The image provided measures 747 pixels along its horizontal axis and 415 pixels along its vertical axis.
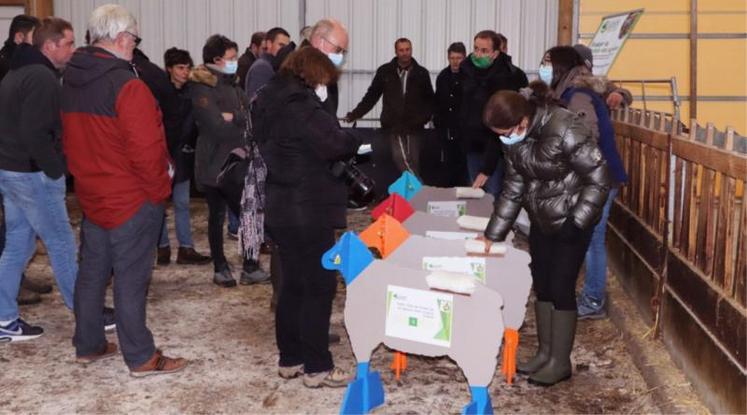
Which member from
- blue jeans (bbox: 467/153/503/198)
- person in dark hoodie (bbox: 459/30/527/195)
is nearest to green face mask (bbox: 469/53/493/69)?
person in dark hoodie (bbox: 459/30/527/195)

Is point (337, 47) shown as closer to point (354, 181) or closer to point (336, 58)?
point (336, 58)

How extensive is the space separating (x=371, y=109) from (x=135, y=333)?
239 inches

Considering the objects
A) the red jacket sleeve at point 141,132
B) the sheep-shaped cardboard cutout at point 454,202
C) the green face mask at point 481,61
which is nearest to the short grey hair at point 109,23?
the red jacket sleeve at point 141,132

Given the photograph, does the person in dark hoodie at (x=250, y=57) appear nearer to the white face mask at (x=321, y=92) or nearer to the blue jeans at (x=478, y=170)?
the blue jeans at (x=478, y=170)

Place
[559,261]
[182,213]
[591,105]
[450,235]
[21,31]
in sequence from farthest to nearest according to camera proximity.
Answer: [182,213] < [21,31] < [591,105] < [450,235] < [559,261]

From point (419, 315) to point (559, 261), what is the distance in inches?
36.8

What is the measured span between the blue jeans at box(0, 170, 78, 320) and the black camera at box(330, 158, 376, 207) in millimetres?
1843

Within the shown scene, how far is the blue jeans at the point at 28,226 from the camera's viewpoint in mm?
5039

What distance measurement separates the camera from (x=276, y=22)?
1088cm

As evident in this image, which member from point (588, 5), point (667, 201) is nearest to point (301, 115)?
point (667, 201)

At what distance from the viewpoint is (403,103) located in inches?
376

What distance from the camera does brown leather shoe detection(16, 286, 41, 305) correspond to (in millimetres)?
5969

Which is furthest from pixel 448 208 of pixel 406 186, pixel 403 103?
pixel 403 103

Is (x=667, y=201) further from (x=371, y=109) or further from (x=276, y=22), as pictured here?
(x=276, y=22)
